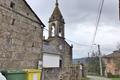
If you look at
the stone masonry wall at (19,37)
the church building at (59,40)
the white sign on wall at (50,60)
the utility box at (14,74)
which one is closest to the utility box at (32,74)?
the utility box at (14,74)

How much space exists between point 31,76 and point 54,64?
2714 cm

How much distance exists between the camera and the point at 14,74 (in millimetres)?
7711

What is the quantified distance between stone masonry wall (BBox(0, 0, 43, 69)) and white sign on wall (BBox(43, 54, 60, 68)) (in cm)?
743

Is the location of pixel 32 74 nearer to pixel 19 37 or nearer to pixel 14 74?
pixel 14 74

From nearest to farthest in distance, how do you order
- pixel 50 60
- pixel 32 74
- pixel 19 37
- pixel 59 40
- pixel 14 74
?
1. pixel 14 74
2. pixel 32 74
3. pixel 19 37
4. pixel 50 60
5. pixel 59 40

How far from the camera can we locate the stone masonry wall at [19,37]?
63.2 feet

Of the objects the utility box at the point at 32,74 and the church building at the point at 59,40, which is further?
the church building at the point at 59,40

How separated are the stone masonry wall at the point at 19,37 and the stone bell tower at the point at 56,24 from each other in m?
17.1

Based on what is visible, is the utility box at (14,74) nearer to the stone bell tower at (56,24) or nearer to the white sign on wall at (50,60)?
the white sign on wall at (50,60)

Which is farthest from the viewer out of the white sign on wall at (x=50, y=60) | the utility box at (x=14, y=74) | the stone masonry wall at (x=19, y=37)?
the white sign on wall at (x=50, y=60)

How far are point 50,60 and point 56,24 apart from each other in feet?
36.2

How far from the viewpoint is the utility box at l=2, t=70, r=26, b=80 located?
7605 millimetres

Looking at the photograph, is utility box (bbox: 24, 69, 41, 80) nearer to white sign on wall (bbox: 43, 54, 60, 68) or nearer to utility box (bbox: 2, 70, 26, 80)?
utility box (bbox: 2, 70, 26, 80)

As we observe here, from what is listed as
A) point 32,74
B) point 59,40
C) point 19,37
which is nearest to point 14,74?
point 32,74
